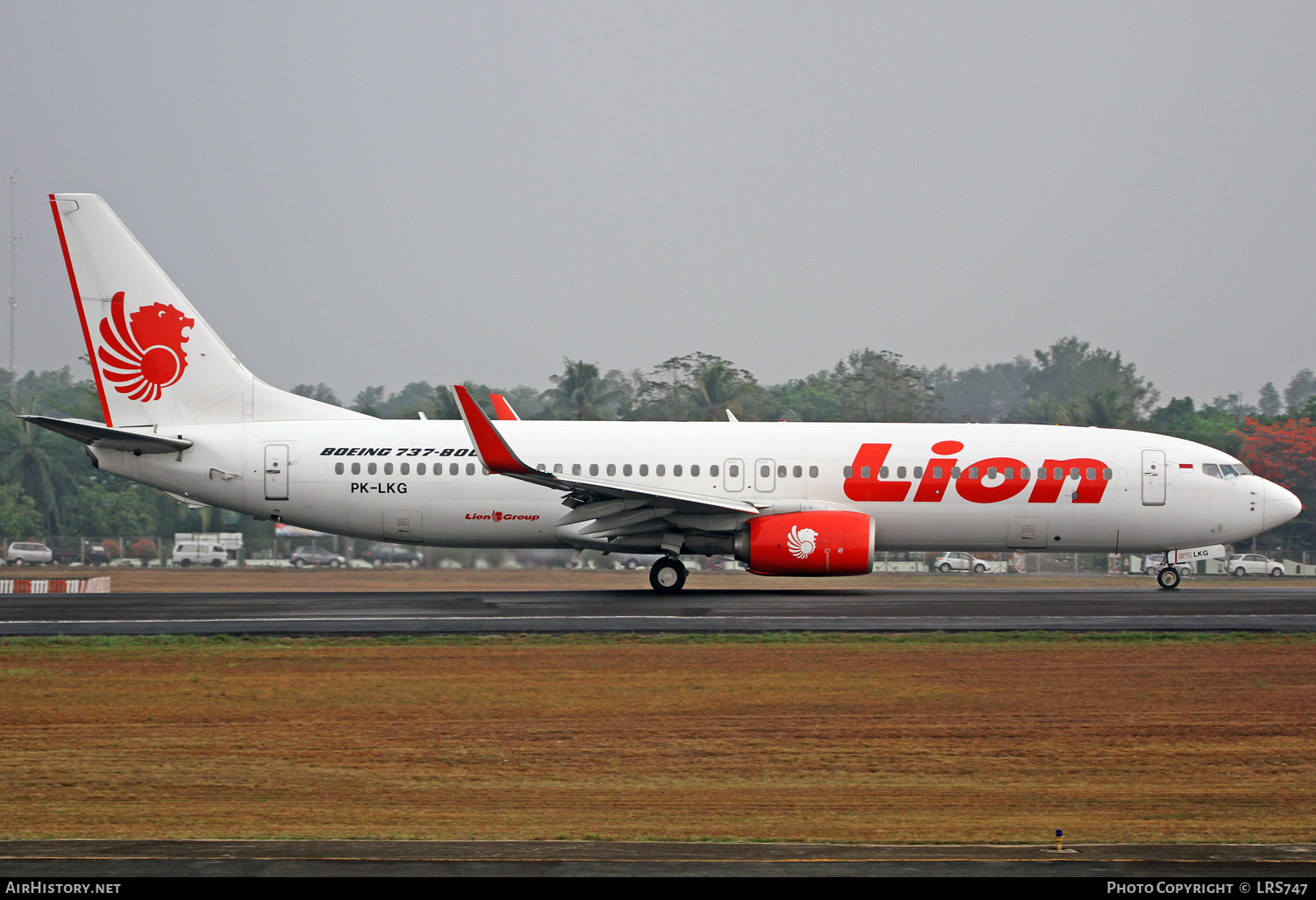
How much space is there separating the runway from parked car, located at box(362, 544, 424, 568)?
17619 millimetres

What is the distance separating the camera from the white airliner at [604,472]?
1051 inches

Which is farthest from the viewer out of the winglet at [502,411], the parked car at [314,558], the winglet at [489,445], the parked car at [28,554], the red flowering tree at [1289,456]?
the red flowering tree at [1289,456]

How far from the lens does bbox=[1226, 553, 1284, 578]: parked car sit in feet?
164

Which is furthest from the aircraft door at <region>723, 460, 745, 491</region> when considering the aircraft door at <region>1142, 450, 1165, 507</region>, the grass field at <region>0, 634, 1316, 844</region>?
the aircraft door at <region>1142, 450, 1165, 507</region>

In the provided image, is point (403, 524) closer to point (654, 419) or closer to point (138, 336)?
point (138, 336)

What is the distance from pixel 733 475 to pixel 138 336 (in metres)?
14.2

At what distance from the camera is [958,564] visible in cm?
5203

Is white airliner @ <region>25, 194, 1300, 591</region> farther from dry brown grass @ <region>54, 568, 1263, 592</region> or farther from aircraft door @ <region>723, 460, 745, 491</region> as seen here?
dry brown grass @ <region>54, 568, 1263, 592</region>

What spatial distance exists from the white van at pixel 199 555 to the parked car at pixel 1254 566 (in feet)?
142

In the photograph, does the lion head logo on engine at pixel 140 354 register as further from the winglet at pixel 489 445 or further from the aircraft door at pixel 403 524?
the winglet at pixel 489 445

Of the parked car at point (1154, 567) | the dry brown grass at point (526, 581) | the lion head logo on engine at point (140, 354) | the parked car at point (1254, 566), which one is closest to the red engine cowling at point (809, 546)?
the dry brown grass at point (526, 581)

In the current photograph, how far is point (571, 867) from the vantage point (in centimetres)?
704
